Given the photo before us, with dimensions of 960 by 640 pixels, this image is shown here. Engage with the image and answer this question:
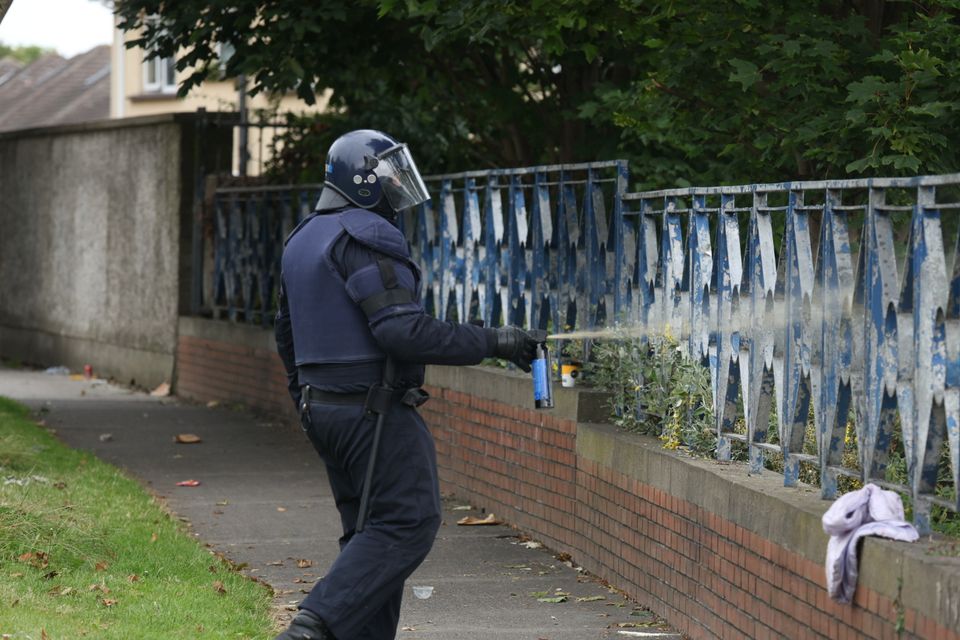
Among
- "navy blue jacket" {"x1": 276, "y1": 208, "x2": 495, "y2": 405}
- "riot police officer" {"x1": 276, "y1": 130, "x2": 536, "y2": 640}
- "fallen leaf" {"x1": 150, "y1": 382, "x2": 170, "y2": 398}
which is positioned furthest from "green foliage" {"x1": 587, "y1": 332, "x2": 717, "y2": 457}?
"fallen leaf" {"x1": 150, "y1": 382, "x2": 170, "y2": 398}

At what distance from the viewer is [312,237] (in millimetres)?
5781

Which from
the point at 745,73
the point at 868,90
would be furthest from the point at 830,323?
the point at 745,73

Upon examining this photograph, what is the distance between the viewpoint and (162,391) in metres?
16.9

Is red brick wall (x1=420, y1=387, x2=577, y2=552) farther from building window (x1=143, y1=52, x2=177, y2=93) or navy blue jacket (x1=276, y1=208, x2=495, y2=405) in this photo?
building window (x1=143, y1=52, x2=177, y2=93)

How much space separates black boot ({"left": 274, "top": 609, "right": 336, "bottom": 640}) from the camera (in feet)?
18.3

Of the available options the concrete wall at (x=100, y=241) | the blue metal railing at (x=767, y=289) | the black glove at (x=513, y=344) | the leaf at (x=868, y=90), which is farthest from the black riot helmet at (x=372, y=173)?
the concrete wall at (x=100, y=241)

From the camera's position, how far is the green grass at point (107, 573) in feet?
21.0

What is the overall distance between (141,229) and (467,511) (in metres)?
8.58

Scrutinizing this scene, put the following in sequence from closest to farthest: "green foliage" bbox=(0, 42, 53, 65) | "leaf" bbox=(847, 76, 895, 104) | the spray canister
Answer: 1. the spray canister
2. "leaf" bbox=(847, 76, 895, 104)
3. "green foliage" bbox=(0, 42, 53, 65)

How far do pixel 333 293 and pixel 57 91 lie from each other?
51.4 metres

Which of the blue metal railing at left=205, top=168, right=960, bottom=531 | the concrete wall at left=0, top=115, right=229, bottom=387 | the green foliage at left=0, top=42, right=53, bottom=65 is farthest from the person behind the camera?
the green foliage at left=0, top=42, right=53, bottom=65

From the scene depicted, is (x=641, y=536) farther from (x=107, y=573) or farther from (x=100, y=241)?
(x=100, y=241)

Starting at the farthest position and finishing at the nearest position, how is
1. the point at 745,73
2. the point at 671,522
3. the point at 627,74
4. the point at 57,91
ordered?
1. the point at 57,91
2. the point at 627,74
3. the point at 745,73
4. the point at 671,522

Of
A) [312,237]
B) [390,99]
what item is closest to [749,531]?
[312,237]
